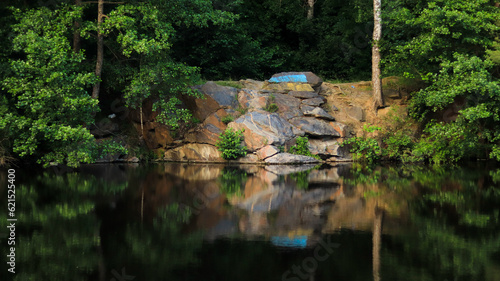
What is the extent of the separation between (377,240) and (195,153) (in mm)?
15084

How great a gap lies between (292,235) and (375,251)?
1.71 meters

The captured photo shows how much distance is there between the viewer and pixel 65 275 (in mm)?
7770

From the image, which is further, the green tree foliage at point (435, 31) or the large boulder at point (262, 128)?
the large boulder at point (262, 128)

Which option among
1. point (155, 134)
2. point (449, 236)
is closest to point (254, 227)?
point (449, 236)

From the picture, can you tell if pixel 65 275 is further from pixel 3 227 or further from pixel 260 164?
pixel 260 164

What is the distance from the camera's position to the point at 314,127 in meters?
24.7

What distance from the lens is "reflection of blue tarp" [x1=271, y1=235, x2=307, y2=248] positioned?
9547mm

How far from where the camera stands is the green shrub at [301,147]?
942 inches

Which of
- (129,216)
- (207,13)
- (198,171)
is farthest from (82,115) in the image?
(129,216)

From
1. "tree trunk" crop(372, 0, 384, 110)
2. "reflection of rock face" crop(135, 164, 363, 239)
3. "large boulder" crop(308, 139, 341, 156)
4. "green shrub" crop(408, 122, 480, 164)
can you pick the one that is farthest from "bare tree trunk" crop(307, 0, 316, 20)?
"reflection of rock face" crop(135, 164, 363, 239)

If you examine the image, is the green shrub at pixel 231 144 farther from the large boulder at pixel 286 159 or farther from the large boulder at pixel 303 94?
the large boulder at pixel 303 94

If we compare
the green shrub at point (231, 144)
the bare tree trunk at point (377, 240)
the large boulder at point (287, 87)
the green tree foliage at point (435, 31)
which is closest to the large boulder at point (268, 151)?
the green shrub at point (231, 144)

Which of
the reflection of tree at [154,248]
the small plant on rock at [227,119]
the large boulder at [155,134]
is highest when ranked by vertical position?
the small plant on rock at [227,119]

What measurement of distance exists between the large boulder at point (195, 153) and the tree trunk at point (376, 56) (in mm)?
7594
